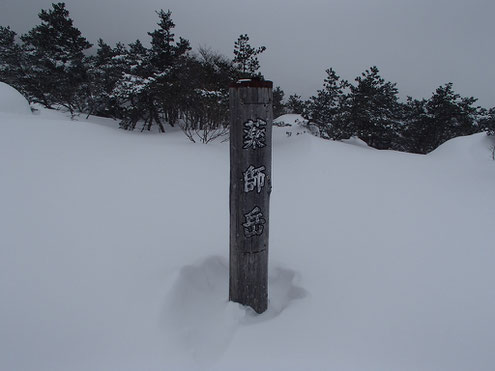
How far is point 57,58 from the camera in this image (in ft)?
59.9

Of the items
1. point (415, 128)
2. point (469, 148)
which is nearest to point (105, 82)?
point (469, 148)

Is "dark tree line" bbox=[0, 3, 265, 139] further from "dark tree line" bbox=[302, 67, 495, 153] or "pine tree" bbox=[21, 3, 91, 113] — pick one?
"dark tree line" bbox=[302, 67, 495, 153]

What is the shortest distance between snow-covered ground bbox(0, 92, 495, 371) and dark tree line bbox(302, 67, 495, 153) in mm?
9943

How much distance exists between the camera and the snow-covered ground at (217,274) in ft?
7.02

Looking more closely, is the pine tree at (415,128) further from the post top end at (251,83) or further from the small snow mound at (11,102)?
the small snow mound at (11,102)

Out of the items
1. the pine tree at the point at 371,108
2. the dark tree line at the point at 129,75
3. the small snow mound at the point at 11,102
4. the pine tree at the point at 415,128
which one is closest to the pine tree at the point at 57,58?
the dark tree line at the point at 129,75

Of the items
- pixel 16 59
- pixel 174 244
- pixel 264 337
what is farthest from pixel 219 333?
pixel 16 59

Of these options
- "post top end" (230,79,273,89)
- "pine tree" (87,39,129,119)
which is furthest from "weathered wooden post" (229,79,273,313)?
"pine tree" (87,39,129,119)

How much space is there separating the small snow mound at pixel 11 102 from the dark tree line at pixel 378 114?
13577mm

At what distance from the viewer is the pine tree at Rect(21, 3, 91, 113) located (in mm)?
17922

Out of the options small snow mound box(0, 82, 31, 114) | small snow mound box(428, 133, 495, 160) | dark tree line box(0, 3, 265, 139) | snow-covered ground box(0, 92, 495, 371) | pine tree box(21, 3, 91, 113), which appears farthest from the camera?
pine tree box(21, 3, 91, 113)

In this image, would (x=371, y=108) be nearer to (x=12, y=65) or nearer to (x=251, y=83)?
(x=251, y=83)

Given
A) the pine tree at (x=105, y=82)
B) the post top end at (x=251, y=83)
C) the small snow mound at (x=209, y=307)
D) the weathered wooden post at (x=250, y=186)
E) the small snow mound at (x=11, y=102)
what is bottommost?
the small snow mound at (x=209, y=307)

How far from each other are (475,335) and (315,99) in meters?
14.1
